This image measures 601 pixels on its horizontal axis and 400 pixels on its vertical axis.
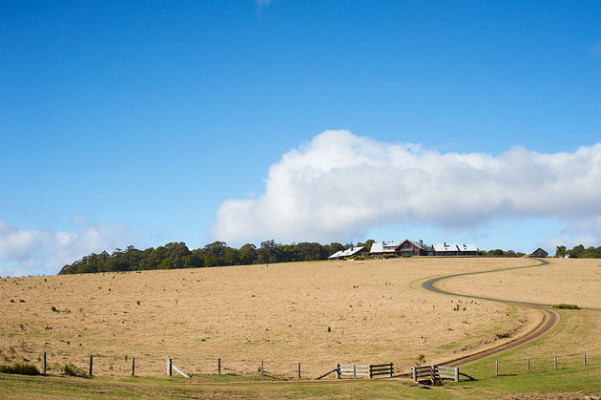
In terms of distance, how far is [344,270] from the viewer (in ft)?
414

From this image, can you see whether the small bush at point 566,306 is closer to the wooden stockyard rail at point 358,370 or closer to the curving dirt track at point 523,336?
the curving dirt track at point 523,336

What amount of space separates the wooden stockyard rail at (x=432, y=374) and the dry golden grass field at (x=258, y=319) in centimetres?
535

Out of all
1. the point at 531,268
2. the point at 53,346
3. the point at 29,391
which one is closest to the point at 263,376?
the point at 29,391

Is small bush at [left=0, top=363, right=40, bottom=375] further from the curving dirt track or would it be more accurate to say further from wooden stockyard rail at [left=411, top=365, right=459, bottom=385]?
the curving dirt track

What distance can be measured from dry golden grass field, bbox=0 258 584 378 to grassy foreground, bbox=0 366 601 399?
6.14m

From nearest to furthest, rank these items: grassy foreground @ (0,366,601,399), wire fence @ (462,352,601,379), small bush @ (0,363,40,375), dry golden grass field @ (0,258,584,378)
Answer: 1. grassy foreground @ (0,366,601,399)
2. small bush @ (0,363,40,375)
3. wire fence @ (462,352,601,379)
4. dry golden grass field @ (0,258,584,378)

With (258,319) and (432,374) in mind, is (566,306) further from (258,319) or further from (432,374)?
(258,319)

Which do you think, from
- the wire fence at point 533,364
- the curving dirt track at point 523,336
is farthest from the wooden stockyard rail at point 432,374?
the curving dirt track at point 523,336

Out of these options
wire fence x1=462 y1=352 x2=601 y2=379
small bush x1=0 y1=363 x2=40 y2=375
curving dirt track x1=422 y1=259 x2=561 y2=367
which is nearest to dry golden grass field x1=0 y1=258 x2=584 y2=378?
curving dirt track x1=422 y1=259 x2=561 y2=367

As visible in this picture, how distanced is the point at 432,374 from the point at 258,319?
1256 inches

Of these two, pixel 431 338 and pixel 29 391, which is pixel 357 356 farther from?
pixel 29 391

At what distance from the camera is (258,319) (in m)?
69.8

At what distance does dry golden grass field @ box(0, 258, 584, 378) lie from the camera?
5031cm

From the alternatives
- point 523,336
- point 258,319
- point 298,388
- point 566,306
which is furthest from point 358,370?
point 566,306
